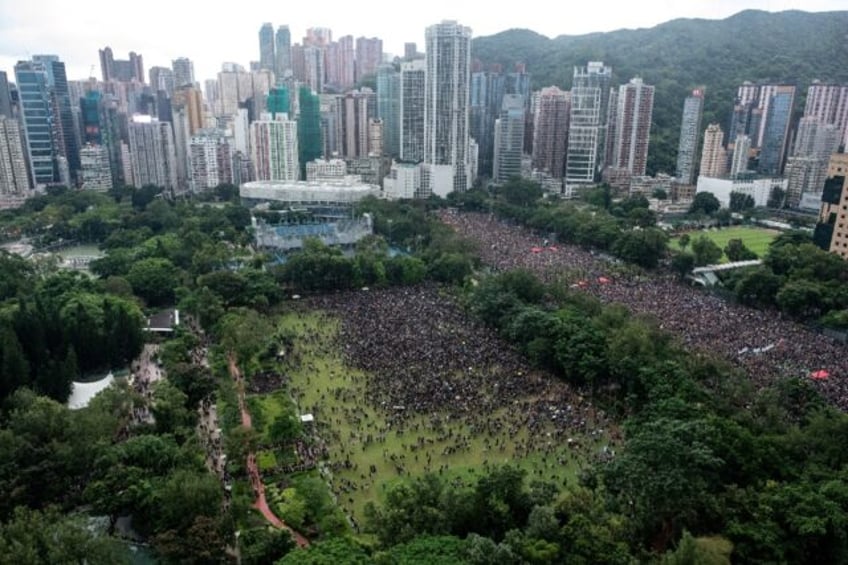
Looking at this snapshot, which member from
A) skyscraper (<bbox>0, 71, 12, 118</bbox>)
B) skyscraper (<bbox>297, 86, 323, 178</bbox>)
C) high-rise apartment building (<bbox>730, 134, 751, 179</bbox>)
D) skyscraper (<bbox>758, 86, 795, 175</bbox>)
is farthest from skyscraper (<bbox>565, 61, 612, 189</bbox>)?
skyscraper (<bbox>0, 71, 12, 118</bbox>)

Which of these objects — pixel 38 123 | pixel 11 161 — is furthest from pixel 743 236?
pixel 38 123

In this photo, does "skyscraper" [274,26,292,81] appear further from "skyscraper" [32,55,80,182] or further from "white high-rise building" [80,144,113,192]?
"white high-rise building" [80,144,113,192]

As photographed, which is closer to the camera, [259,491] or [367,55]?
[259,491]

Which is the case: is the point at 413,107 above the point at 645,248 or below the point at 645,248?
above

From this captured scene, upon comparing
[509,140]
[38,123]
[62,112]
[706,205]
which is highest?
A: [62,112]

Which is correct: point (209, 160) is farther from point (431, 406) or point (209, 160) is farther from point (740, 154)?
point (740, 154)

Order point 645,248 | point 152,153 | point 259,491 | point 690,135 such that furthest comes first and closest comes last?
1. point 152,153
2. point 690,135
3. point 645,248
4. point 259,491
